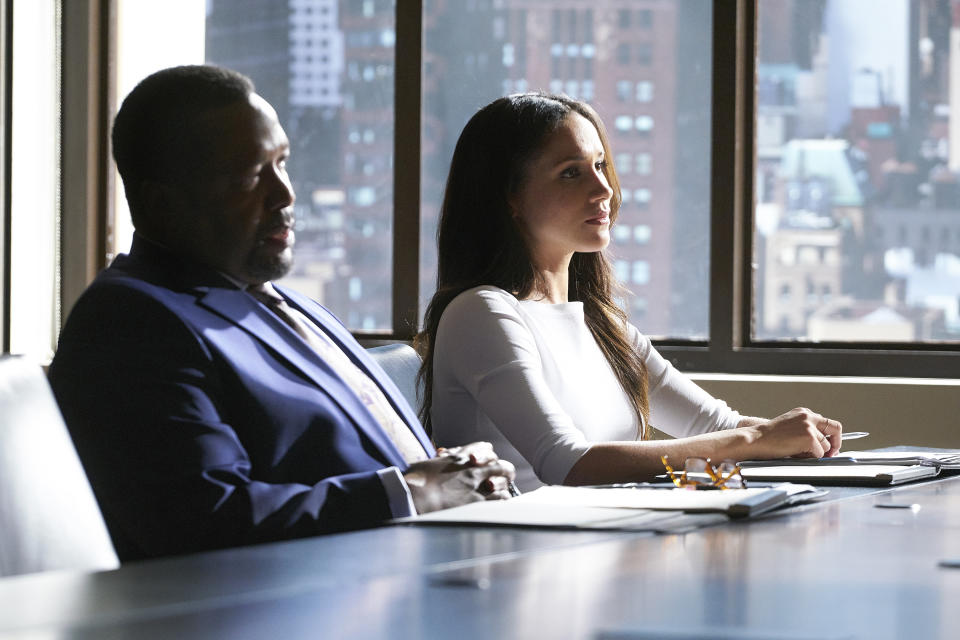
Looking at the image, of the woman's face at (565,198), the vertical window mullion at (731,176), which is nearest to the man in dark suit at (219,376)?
the woman's face at (565,198)

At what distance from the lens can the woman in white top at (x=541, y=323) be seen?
224 cm

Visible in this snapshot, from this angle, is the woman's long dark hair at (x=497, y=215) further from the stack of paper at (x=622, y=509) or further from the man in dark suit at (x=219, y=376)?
the stack of paper at (x=622, y=509)

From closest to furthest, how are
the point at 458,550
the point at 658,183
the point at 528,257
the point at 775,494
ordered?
the point at 458,550 < the point at 775,494 < the point at 528,257 < the point at 658,183

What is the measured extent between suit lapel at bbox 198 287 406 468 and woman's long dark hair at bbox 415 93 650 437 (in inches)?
28.2

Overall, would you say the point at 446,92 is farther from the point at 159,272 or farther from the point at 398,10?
the point at 159,272

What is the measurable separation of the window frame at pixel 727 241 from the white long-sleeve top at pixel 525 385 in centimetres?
165

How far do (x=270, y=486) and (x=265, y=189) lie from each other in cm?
55

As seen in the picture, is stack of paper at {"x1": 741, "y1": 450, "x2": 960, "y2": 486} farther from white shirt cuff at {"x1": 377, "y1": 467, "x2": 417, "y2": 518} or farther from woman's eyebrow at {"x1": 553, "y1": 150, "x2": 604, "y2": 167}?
woman's eyebrow at {"x1": 553, "y1": 150, "x2": 604, "y2": 167}

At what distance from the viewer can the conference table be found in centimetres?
84

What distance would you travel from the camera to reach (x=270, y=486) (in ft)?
5.17

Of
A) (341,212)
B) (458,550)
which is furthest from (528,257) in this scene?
(341,212)

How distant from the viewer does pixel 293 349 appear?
1.83 m

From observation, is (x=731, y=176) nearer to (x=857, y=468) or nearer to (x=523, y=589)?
(x=857, y=468)

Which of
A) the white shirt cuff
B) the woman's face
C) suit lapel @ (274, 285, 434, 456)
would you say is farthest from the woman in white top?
the white shirt cuff
